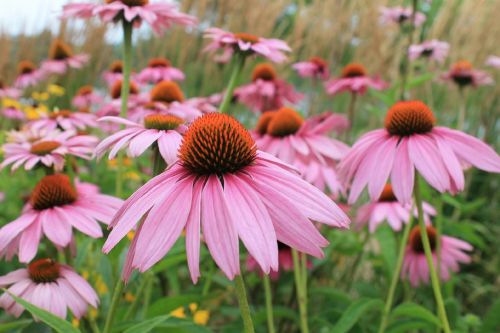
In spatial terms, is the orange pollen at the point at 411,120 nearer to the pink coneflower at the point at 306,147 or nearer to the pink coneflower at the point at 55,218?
the pink coneflower at the point at 306,147

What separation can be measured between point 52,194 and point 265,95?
3.69 ft

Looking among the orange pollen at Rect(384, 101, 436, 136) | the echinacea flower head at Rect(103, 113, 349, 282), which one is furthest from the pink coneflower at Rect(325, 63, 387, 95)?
the echinacea flower head at Rect(103, 113, 349, 282)

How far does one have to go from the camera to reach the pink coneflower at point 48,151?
89cm

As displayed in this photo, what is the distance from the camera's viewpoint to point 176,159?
68 cm

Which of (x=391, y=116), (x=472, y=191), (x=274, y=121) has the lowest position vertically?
(x=472, y=191)

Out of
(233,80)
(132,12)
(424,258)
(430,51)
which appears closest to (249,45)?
(233,80)

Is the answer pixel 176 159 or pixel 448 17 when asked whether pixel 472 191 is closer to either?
pixel 448 17

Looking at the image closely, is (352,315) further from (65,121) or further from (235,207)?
(65,121)

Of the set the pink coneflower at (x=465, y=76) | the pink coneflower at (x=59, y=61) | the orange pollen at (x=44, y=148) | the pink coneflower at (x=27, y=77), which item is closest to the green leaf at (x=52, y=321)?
the orange pollen at (x=44, y=148)

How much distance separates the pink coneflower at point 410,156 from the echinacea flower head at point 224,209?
8.7 inches

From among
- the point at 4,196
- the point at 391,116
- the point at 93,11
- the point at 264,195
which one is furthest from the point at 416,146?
the point at 4,196

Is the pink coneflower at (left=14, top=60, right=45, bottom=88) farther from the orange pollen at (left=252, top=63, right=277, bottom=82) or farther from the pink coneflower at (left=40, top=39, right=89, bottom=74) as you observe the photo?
the orange pollen at (left=252, top=63, right=277, bottom=82)

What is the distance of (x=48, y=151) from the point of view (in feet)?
3.05

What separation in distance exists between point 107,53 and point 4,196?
230 cm
